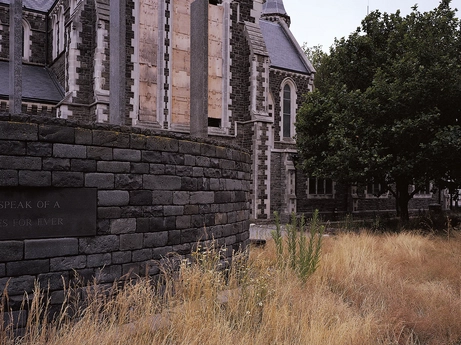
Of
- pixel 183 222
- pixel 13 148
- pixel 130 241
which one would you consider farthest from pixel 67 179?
pixel 183 222

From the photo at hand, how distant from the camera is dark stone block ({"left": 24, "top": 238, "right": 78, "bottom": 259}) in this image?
4.68 metres

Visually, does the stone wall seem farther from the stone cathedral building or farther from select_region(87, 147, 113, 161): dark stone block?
the stone cathedral building

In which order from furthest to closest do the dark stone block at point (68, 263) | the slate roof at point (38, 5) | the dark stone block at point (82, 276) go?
the slate roof at point (38, 5), the dark stone block at point (82, 276), the dark stone block at point (68, 263)

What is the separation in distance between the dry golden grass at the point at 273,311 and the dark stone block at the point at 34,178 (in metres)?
1.43

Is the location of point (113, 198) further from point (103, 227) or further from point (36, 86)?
point (36, 86)

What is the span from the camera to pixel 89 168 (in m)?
5.13

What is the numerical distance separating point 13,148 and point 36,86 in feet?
52.6

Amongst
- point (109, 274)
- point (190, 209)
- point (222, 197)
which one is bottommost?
point (109, 274)

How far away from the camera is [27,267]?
183 inches

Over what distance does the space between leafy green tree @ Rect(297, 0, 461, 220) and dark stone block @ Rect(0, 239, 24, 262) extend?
11.9m

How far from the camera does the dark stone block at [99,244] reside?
16.7 ft

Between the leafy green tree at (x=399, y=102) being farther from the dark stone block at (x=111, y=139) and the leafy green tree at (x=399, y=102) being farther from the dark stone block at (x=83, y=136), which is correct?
the dark stone block at (x=83, y=136)

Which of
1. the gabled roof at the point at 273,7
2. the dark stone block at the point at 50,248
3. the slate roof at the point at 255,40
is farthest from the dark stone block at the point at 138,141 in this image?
the gabled roof at the point at 273,7

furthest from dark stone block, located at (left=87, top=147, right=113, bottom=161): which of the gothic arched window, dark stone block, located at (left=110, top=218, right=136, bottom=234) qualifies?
the gothic arched window
